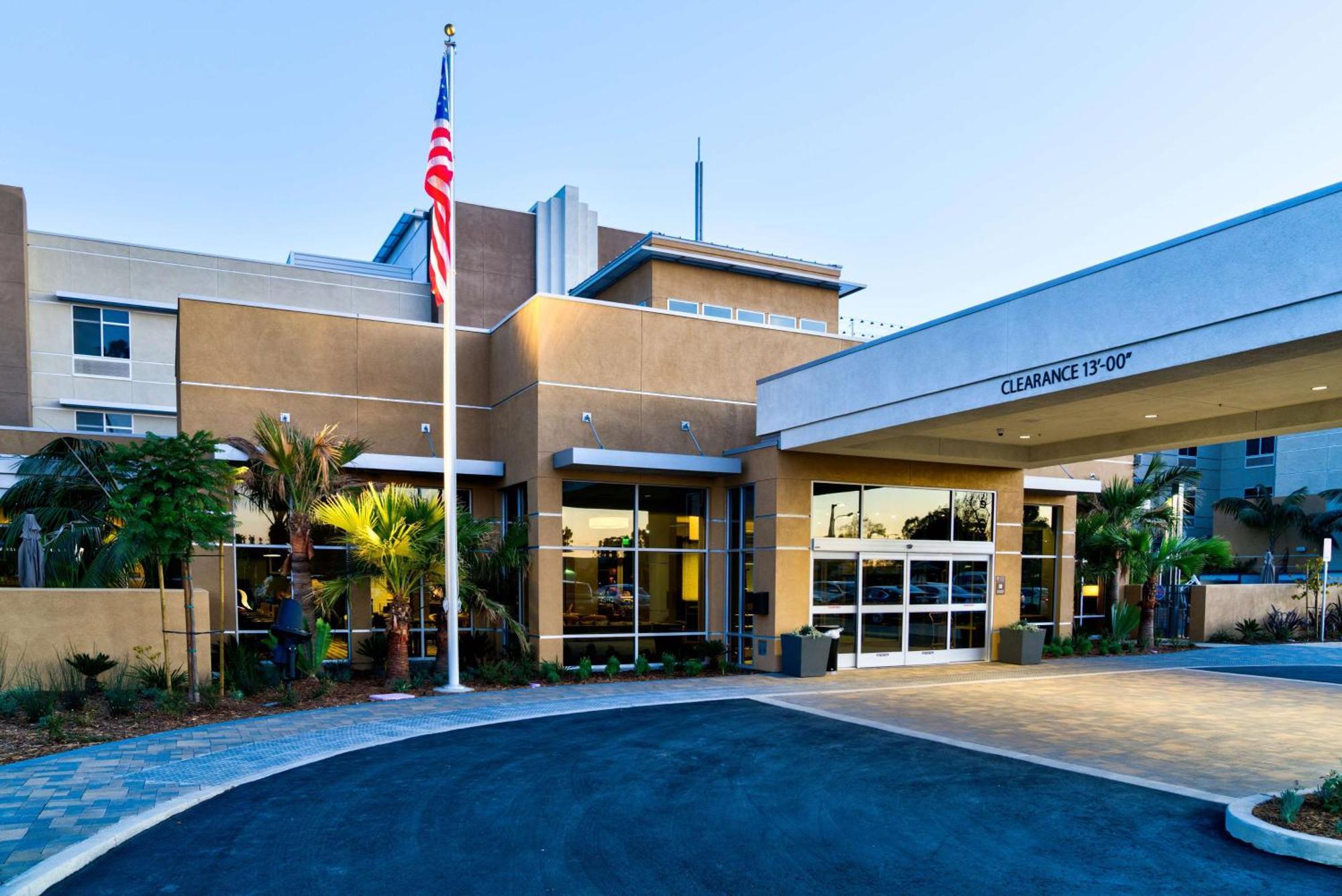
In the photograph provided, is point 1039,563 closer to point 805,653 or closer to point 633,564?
point 805,653

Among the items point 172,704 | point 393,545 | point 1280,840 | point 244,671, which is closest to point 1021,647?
point 1280,840

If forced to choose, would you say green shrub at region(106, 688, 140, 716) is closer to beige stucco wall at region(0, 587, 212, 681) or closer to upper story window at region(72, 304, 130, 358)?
beige stucco wall at region(0, 587, 212, 681)

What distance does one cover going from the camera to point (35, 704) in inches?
420

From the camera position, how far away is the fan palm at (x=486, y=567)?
1488 cm

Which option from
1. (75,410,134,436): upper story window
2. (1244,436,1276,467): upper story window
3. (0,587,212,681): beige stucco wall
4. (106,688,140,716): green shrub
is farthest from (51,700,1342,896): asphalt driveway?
(1244,436,1276,467): upper story window

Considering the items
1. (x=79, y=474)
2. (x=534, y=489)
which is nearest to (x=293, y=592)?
(x=534, y=489)

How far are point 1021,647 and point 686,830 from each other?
42.8ft

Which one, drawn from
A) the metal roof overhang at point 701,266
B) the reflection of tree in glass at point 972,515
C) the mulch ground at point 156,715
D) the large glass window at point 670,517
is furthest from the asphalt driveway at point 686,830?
the metal roof overhang at point 701,266

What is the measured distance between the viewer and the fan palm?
48.8 ft

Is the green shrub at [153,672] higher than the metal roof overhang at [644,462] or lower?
lower

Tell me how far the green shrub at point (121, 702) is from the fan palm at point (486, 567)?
191 inches

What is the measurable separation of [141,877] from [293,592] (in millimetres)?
8811

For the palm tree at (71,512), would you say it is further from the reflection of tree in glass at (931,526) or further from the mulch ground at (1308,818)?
the mulch ground at (1308,818)

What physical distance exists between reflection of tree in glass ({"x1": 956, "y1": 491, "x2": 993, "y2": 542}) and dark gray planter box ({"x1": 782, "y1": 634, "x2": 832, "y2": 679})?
4.26 meters
